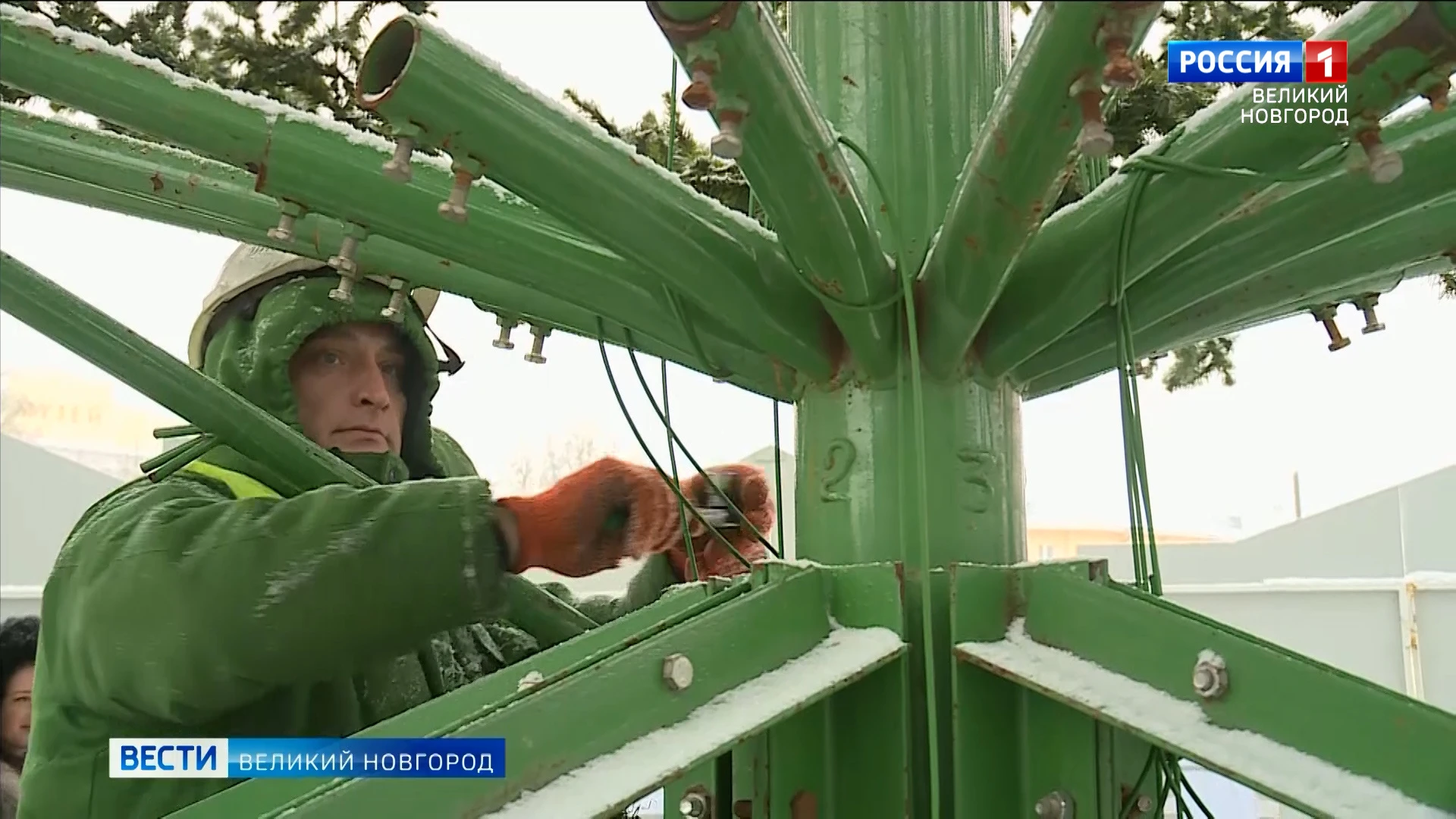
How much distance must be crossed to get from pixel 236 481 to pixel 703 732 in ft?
2.29

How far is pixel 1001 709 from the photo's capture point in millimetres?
742

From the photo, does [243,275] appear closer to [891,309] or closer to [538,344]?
[538,344]

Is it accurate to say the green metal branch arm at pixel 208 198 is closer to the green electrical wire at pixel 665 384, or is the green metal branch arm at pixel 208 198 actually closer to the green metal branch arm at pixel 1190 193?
the green electrical wire at pixel 665 384

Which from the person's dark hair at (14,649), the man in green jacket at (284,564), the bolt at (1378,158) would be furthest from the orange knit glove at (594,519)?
the person's dark hair at (14,649)

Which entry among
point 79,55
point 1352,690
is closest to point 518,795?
point 1352,690

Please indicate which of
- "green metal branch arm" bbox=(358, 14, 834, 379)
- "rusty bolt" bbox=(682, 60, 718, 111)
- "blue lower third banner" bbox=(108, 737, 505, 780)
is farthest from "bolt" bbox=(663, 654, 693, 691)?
"rusty bolt" bbox=(682, 60, 718, 111)

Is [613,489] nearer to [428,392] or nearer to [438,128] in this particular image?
[438,128]

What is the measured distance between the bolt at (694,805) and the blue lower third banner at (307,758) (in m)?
0.23

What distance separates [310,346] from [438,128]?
2.57 feet

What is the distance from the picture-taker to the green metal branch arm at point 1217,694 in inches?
22.3

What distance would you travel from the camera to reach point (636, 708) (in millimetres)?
651

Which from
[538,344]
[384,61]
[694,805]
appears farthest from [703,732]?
[538,344]

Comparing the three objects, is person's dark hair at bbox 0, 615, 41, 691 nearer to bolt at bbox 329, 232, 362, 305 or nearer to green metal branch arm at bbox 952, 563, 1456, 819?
bolt at bbox 329, 232, 362, 305

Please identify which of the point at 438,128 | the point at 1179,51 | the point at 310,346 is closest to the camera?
the point at 438,128
